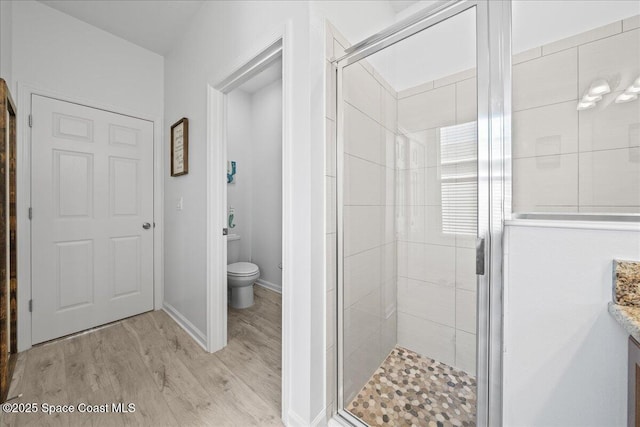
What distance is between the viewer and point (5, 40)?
1700 millimetres

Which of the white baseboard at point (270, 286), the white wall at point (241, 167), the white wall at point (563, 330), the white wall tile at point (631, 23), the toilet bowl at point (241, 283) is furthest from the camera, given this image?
the white wall at point (241, 167)

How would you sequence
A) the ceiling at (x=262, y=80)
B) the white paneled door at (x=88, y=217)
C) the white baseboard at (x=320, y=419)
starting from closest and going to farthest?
1. the white baseboard at (x=320, y=419)
2. the white paneled door at (x=88, y=217)
3. the ceiling at (x=262, y=80)

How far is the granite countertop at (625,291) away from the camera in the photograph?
0.64 metres

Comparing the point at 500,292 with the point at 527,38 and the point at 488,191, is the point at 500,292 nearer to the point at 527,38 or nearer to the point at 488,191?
the point at 488,191

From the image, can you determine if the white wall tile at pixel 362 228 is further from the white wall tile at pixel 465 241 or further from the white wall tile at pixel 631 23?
the white wall tile at pixel 631 23

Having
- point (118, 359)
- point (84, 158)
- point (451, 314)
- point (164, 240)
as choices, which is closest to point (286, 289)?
point (451, 314)

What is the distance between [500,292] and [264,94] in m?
3.36

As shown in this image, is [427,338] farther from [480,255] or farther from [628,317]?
[628,317]

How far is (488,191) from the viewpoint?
88 cm

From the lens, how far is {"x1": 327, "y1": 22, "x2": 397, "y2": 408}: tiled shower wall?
1256 millimetres

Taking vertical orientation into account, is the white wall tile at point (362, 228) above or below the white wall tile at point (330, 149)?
below

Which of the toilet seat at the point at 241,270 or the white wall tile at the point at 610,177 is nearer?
the white wall tile at the point at 610,177

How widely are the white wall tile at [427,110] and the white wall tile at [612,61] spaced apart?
55cm

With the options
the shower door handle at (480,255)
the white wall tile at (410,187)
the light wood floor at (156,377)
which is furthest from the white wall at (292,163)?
the shower door handle at (480,255)
